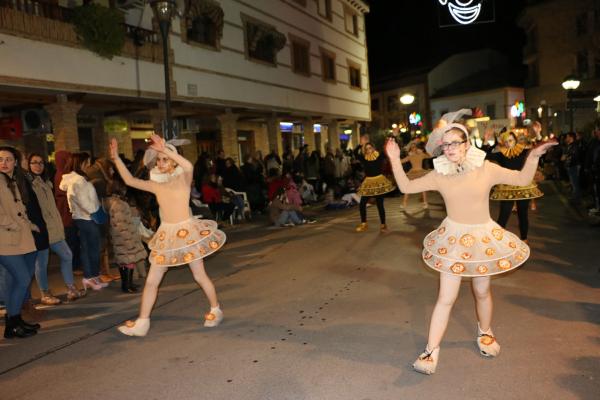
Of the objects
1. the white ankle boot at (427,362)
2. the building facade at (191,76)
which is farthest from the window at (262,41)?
the white ankle boot at (427,362)

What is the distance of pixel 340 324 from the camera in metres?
5.38

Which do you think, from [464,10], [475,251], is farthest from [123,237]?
[464,10]

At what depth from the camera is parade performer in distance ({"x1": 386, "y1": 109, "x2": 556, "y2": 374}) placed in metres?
4.04

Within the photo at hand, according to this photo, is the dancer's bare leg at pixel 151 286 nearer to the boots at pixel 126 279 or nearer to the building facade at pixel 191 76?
the boots at pixel 126 279

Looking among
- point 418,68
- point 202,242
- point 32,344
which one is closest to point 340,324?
point 202,242

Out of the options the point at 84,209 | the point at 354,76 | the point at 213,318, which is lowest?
the point at 213,318

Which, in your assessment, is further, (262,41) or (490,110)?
(490,110)

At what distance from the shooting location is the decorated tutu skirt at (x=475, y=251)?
159 inches

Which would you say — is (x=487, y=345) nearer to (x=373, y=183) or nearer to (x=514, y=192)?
(x=514, y=192)

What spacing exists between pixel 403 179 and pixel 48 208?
16.1 ft

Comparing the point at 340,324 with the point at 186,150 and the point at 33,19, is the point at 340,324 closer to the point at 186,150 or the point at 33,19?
the point at 33,19

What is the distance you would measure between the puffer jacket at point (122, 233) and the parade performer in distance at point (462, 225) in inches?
184

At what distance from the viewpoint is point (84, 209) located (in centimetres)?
745

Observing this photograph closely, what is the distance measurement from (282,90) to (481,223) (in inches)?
708
